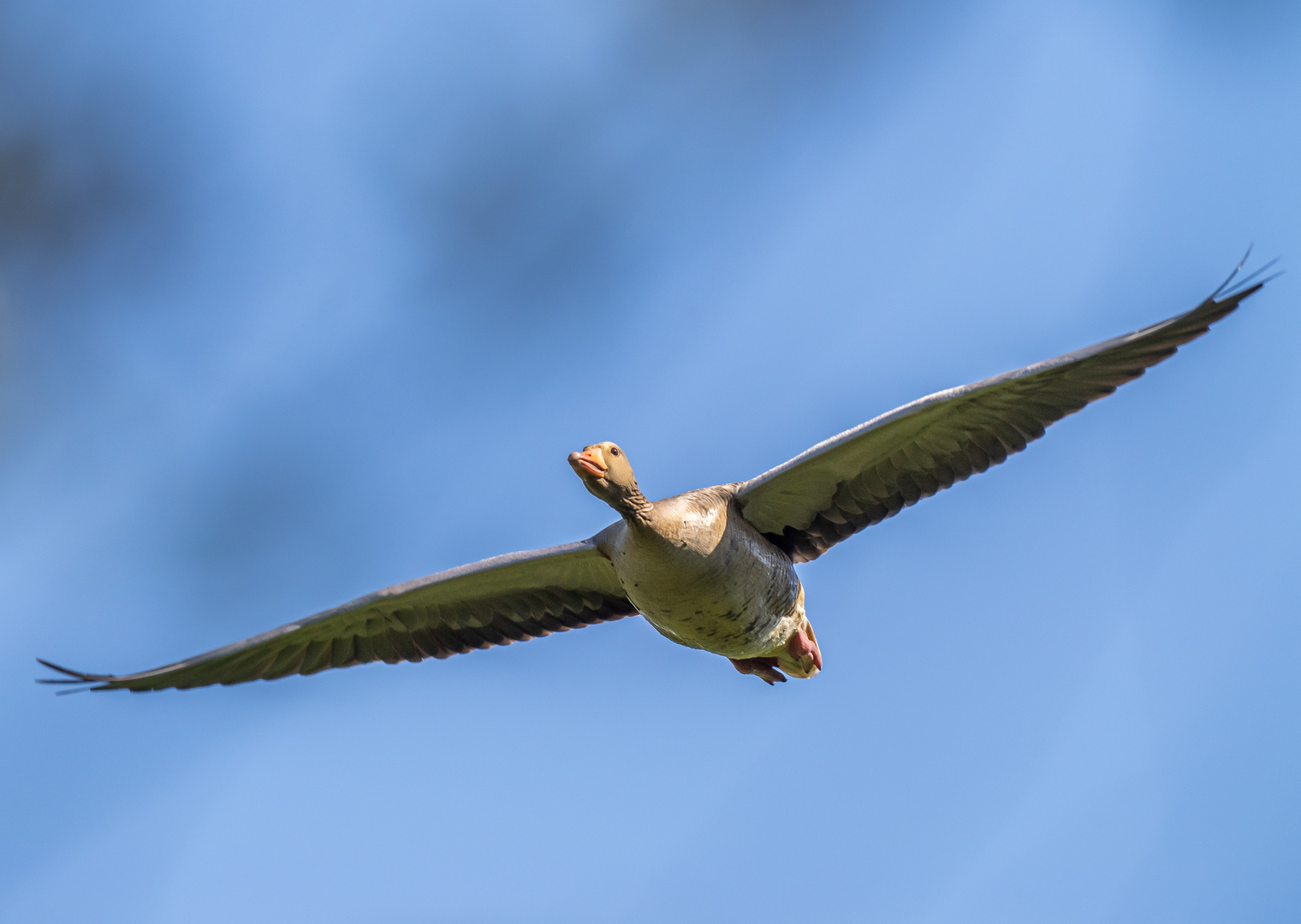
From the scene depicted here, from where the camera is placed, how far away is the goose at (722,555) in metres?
Answer: 9.99

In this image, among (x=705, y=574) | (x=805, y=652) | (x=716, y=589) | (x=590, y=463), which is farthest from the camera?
(x=805, y=652)

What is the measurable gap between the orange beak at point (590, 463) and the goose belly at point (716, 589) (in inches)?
27.7

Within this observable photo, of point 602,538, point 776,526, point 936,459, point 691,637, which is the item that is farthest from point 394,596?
point 936,459

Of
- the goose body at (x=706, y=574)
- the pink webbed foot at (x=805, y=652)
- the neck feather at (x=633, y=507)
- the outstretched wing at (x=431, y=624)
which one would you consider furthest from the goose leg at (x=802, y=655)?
the neck feather at (x=633, y=507)

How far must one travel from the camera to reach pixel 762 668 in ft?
41.8

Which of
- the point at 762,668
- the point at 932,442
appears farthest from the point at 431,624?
the point at 932,442

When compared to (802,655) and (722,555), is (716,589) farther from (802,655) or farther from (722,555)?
(802,655)

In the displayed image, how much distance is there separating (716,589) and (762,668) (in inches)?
104

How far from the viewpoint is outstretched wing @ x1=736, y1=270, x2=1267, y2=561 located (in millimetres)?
9711

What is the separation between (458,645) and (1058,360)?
22.3 ft

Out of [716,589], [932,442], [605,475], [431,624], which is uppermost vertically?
[431,624]

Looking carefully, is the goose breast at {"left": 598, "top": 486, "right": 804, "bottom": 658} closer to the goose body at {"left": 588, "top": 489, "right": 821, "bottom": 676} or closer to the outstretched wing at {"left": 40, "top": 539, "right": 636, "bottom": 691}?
the goose body at {"left": 588, "top": 489, "right": 821, "bottom": 676}

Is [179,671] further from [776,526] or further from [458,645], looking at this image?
[776,526]

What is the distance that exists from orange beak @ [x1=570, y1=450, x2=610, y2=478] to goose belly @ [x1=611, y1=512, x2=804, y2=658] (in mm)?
704
